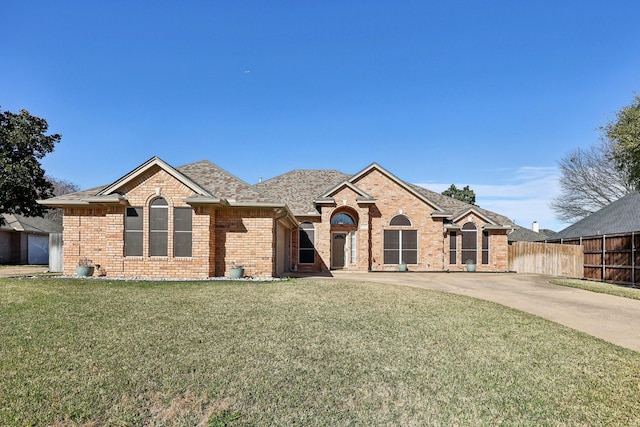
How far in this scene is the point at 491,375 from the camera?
17.7ft

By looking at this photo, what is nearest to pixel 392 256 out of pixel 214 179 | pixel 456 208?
pixel 456 208

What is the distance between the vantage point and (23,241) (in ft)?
107

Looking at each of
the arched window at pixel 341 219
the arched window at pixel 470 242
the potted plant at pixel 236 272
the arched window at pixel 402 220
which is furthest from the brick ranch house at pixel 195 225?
the arched window at pixel 470 242

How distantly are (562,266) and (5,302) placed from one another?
78.0ft

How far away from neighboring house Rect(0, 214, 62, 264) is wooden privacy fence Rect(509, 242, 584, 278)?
121 ft

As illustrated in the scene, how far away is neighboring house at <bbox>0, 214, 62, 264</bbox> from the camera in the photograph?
Answer: 101 ft

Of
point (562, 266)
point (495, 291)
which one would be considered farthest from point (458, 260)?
point (495, 291)

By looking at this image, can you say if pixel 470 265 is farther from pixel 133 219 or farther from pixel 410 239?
pixel 133 219

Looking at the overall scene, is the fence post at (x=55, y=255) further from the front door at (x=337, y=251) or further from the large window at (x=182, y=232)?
the front door at (x=337, y=251)

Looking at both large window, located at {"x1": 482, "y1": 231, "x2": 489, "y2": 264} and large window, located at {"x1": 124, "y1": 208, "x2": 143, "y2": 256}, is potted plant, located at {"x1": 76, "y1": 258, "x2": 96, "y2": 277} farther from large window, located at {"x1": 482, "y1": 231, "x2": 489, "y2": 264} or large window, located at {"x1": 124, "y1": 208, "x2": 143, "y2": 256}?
large window, located at {"x1": 482, "y1": 231, "x2": 489, "y2": 264}

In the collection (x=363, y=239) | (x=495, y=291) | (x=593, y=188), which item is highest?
(x=593, y=188)

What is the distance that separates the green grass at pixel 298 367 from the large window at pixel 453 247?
1516cm

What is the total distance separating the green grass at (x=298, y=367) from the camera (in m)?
4.35

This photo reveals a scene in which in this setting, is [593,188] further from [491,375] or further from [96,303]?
[96,303]
